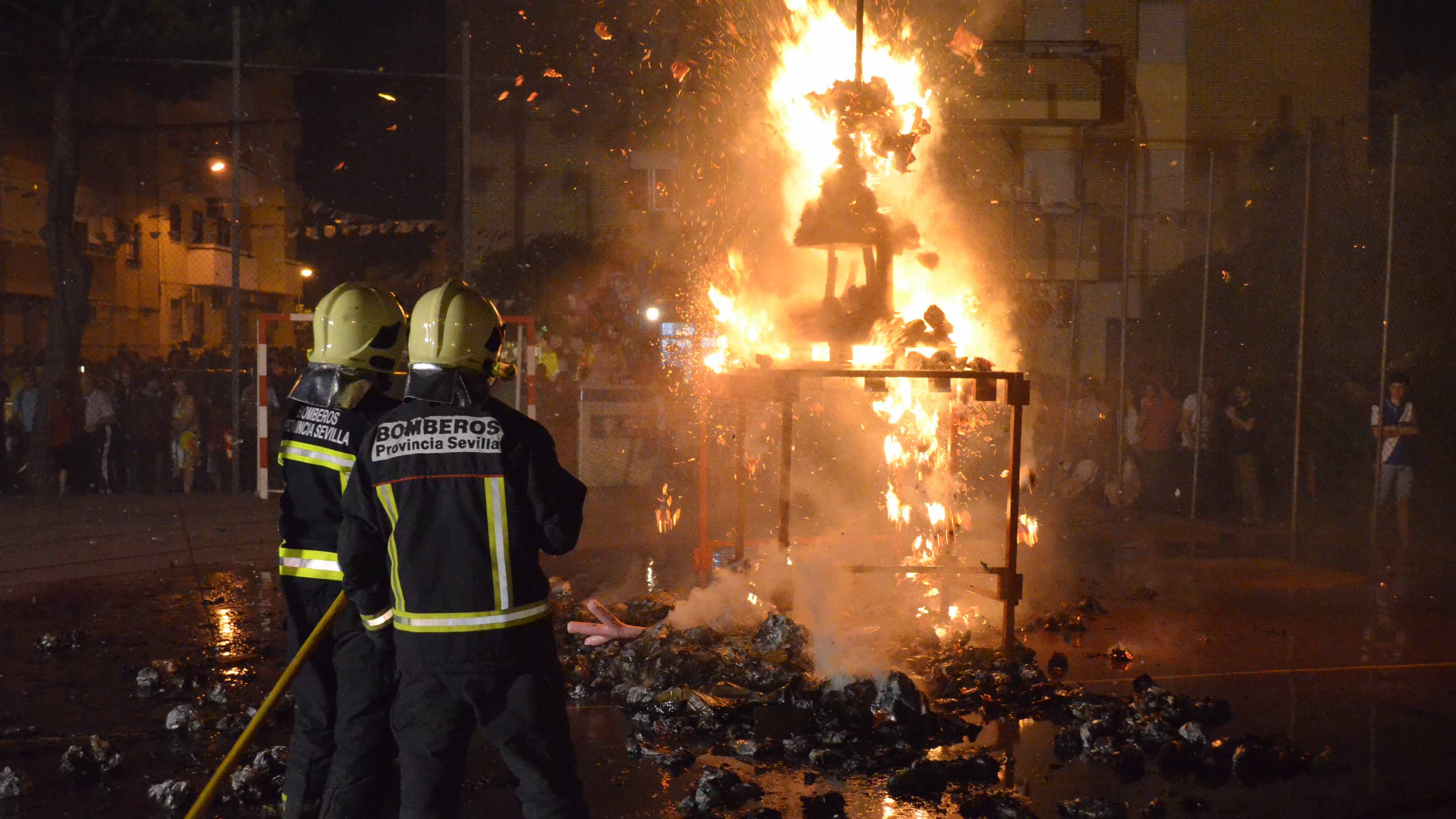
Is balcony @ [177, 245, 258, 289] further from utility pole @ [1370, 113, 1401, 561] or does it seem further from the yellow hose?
utility pole @ [1370, 113, 1401, 561]

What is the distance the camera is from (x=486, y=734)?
3600 mm

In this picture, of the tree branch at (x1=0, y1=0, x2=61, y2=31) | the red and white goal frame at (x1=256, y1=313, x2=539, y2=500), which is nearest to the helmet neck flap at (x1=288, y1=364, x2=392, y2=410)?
the red and white goal frame at (x1=256, y1=313, x2=539, y2=500)

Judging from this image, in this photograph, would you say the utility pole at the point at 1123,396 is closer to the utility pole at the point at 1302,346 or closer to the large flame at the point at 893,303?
the large flame at the point at 893,303

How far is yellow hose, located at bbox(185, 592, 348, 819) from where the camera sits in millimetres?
4039

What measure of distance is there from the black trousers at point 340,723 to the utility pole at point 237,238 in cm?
1125

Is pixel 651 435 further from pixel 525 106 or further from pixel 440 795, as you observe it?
pixel 440 795

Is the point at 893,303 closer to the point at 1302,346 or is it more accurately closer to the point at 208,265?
the point at 1302,346

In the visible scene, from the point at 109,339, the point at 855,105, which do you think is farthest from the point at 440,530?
the point at 109,339

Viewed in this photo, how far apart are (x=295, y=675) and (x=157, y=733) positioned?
218cm

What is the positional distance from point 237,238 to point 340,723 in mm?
12911

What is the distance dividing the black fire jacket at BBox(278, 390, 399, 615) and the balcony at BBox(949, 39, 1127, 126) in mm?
19348

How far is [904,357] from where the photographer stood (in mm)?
7828

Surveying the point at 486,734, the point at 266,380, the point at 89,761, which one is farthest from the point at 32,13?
the point at 486,734

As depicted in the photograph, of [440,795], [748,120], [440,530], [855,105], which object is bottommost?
[440,795]
